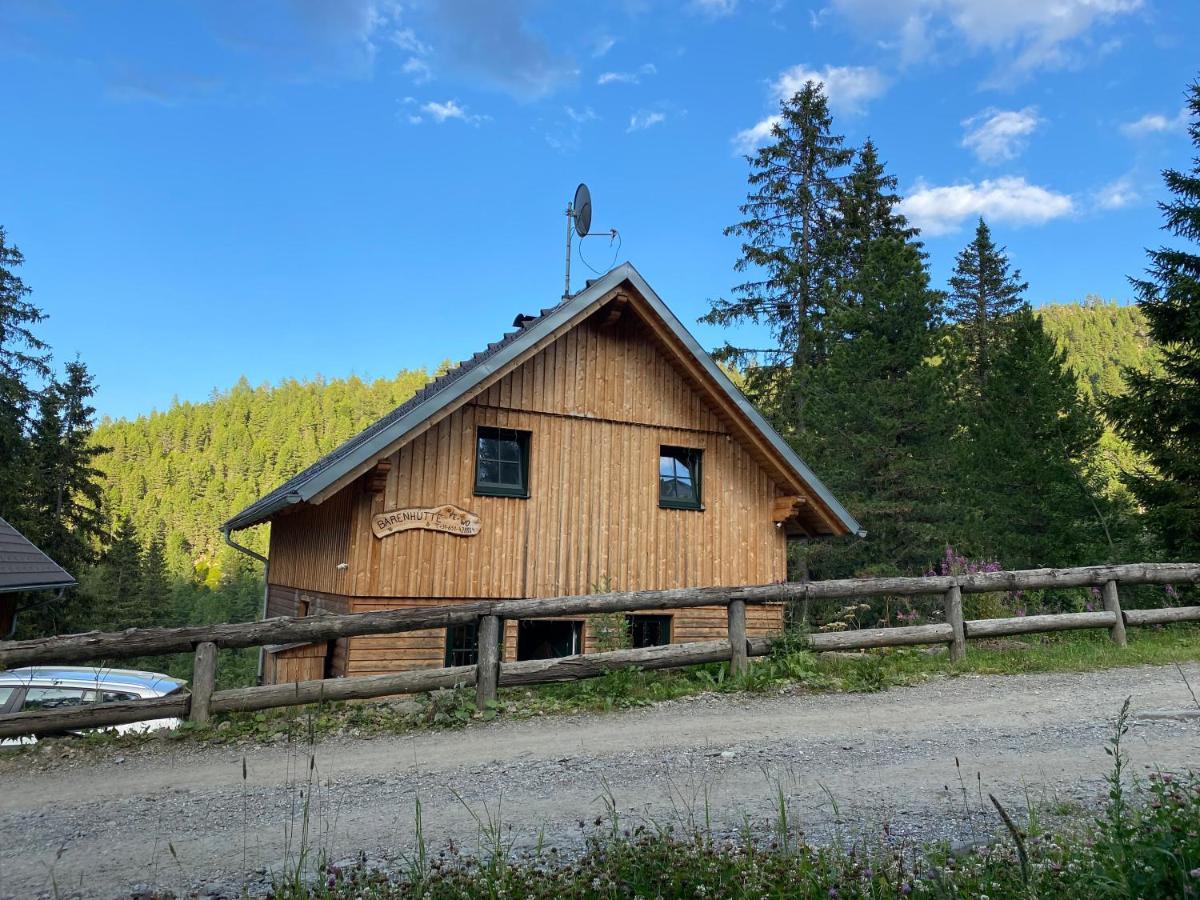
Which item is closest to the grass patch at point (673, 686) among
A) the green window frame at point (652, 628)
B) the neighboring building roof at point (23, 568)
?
the green window frame at point (652, 628)

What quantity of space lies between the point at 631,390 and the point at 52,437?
30.3 meters

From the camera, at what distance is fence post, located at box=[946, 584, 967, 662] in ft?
35.9

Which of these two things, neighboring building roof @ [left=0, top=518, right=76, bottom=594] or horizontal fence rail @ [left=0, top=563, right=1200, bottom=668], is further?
neighboring building roof @ [left=0, top=518, right=76, bottom=594]

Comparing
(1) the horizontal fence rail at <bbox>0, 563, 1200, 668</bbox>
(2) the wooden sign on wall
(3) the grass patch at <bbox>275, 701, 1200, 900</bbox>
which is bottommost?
(3) the grass patch at <bbox>275, 701, 1200, 900</bbox>

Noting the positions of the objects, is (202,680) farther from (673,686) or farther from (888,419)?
(888,419)

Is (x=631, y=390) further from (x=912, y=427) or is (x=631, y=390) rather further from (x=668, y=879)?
(x=912, y=427)

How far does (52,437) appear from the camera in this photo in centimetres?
3378

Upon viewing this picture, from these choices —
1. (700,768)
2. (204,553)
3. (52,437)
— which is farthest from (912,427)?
(204,553)

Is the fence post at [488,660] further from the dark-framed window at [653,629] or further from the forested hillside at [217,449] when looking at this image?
the forested hillside at [217,449]

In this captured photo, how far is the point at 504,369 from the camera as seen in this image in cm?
1262

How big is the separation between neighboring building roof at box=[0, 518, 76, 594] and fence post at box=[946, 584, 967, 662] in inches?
531

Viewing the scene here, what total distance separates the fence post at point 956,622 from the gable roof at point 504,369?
3683 mm

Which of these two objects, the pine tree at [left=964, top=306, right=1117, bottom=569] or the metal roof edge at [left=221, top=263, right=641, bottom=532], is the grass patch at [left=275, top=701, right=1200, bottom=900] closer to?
the metal roof edge at [left=221, top=263, right=641, bottom=532]

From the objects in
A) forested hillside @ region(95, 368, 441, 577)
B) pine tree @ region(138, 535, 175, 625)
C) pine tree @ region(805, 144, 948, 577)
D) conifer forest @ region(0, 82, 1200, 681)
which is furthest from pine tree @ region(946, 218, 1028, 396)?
forested hillside @ region(95, 368, 441, 577)
